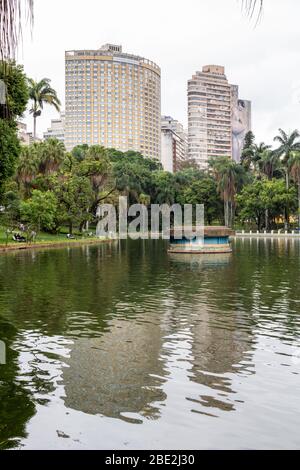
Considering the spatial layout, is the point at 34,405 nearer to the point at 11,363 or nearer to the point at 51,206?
the point at 11,363

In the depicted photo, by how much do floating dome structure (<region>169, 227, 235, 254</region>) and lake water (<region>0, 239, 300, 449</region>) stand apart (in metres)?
24.2

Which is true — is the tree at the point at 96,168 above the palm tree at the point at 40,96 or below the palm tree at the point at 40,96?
below

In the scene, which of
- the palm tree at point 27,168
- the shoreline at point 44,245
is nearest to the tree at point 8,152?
the shoreline at point 44,245

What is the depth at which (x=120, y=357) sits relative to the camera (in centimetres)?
907

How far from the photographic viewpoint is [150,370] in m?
8.27

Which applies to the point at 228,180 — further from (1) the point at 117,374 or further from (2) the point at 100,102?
(2) the point at 100,102

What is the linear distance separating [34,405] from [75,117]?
191m

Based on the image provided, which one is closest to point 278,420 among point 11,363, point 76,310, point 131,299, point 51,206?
point 11,363

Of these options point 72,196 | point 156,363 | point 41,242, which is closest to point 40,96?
point 72,196

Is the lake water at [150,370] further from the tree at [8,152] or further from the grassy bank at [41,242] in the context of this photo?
the grassy bank at [41,242]

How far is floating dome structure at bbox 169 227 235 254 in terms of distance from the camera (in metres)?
41.6

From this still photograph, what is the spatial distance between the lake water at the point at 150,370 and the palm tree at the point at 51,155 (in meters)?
50.9

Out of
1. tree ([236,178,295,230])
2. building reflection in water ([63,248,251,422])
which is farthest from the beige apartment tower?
building reflection in water ([63,248,251,422])

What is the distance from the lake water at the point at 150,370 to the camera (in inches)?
228
